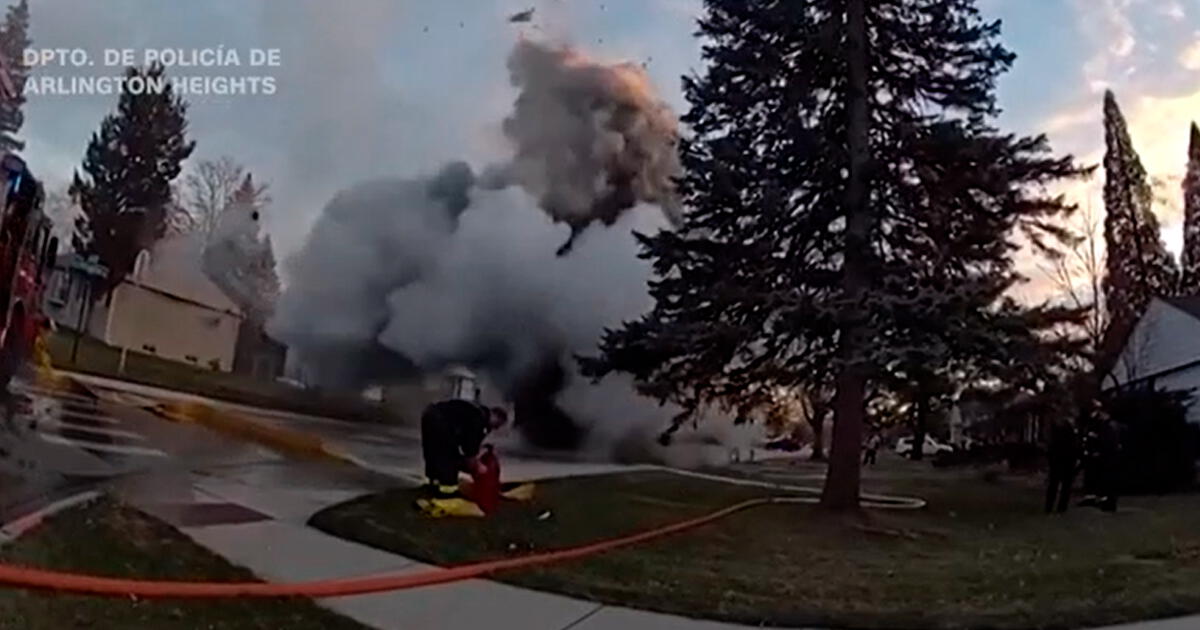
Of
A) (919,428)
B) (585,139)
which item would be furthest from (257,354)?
(919,428)

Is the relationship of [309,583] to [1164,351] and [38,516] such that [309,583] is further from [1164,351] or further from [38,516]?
[1164,351]

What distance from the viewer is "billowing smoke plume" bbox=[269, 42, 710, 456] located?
7.38 ft

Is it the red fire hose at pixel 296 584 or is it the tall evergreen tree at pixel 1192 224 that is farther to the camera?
the tall evergreen tree at pixel 1192 224

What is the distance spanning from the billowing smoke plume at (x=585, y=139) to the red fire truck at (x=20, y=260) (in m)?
0.97

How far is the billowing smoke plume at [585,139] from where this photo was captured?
2.44 meters

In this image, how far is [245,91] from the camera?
212 cm

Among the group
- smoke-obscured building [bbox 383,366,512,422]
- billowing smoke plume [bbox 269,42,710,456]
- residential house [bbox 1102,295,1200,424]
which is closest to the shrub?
residential house [bbox 1102,295,1200,424]

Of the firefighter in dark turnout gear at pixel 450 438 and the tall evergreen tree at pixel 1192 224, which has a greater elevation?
the tall evergreen tree at pixel 1192 224

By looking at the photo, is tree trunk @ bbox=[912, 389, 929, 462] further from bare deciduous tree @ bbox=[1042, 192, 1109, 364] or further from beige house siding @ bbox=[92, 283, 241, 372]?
beige house siding @ bbox=[92, 283, 241, 372]

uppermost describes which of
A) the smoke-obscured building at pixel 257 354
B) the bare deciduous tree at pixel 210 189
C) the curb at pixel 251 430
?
the bare deciduous tree at pixel 210 189

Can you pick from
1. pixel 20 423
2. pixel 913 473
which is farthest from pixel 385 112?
pixel 913 473

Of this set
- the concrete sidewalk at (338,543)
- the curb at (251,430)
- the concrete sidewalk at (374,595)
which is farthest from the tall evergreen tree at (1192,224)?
the curb at (251,430)

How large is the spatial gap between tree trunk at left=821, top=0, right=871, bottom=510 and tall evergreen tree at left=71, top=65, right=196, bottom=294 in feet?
5.92

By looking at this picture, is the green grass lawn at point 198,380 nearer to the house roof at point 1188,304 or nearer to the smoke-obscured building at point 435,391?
the smoke-obscured building at point 435,391
